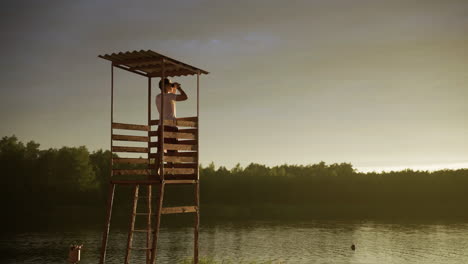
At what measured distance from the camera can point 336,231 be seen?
249 ft

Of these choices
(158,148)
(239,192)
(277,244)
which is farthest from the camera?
(239,192)

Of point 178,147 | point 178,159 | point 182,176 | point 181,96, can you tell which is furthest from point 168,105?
point 182,176

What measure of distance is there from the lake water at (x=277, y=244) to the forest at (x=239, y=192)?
75.2 feet

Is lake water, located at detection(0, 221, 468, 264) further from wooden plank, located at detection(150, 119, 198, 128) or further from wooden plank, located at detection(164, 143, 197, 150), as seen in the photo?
wooden plank, located at detection(150, 119, 198, 128)

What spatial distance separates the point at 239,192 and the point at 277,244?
57.1 metres

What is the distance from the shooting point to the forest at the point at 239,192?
100438 millimetres

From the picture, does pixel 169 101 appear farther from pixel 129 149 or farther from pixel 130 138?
pixel 129 149

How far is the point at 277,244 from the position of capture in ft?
197

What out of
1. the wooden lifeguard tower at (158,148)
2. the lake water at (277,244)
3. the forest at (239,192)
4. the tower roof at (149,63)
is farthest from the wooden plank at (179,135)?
the forest at (239,192)

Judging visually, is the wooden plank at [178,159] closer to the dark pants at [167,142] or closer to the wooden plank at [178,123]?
the dark pants at [167,142]

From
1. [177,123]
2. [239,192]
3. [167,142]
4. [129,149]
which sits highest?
[177,123]

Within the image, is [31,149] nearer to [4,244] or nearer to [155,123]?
[4,244]

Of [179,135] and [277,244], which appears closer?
[179,135]

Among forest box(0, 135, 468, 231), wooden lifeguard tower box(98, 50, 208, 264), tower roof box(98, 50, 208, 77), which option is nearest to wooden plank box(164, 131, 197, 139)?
wooden lifeguard tower box(98, 50, 208, 264)
